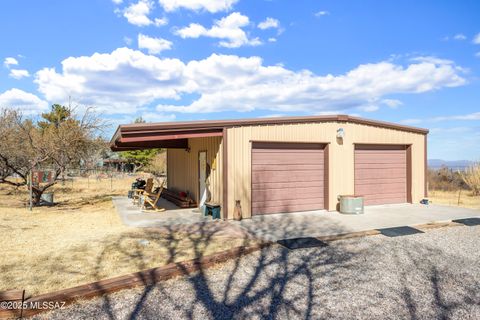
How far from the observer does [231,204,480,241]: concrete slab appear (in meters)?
6.56

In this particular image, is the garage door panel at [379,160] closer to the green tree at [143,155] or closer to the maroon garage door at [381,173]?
the maroon garage door at [381,173]

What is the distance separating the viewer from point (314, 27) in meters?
14.5

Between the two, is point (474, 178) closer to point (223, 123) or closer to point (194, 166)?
point (194, 166)

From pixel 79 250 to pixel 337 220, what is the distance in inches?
221

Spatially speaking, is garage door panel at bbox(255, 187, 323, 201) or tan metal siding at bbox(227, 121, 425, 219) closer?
tan metal siding at bbox(227, 121, 425, 219)

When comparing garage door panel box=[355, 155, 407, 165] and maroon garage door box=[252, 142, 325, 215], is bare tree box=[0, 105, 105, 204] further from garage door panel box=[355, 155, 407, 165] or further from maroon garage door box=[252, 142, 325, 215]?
→ garage door panel box=[355, 155, 407, 165]

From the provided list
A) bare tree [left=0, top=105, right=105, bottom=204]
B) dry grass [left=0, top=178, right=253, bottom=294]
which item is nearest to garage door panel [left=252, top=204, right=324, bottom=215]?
dry grass [left=0, top=178, right=253, bottom=294]

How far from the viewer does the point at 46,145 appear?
11594mm

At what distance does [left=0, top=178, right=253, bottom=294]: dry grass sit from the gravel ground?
79cm

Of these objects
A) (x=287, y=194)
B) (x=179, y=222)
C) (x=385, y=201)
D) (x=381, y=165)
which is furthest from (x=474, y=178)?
(x=179, y=222)

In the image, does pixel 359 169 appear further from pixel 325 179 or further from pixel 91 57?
pixel 91 57

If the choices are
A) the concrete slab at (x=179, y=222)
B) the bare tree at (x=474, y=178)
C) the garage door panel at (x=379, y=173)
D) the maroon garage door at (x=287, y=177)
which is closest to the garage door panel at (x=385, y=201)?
the garage door panel at (x=379, y=173)

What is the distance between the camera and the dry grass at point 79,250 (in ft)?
13.4

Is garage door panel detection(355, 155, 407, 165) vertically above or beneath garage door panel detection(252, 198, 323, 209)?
above
